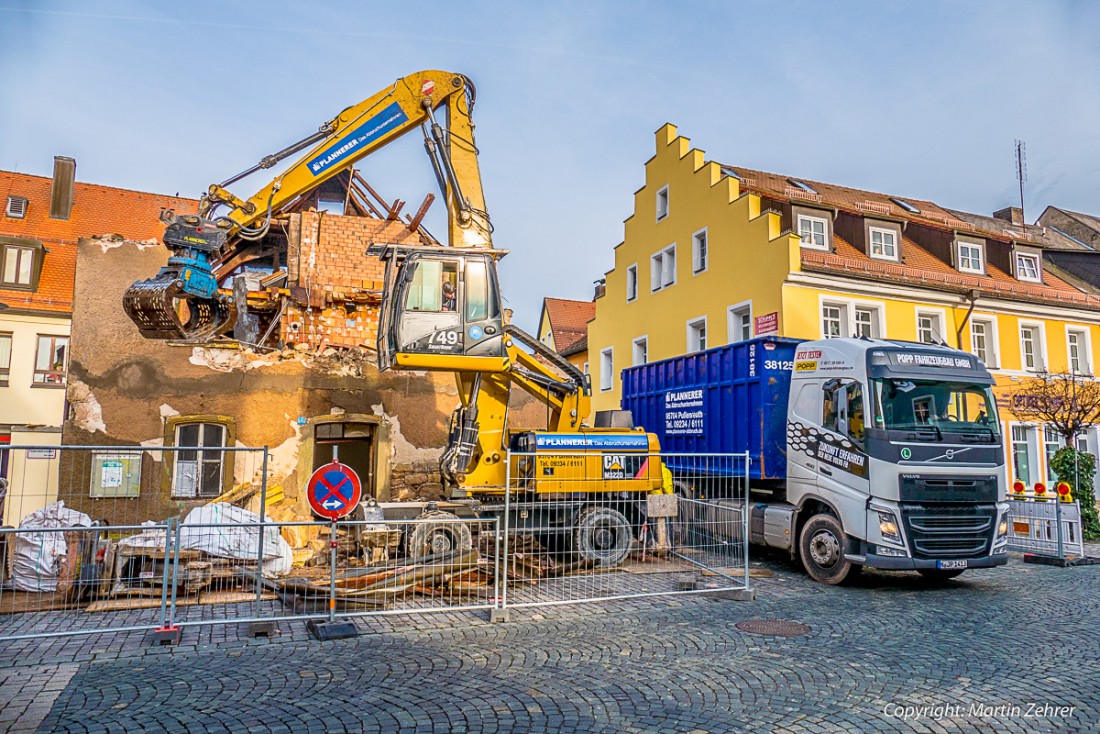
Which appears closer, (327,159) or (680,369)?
(327,159)

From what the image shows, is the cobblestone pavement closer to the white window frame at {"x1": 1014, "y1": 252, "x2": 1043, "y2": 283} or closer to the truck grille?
the truck grille

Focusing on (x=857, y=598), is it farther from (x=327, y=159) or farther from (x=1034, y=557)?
(x=327, y=159)

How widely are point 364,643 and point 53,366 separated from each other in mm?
24556

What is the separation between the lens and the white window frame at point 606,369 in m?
27.1

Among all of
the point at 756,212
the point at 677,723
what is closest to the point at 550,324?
the point at 756,212

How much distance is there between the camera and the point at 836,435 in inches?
396

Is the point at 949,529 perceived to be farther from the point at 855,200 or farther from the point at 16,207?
the point at 16,207

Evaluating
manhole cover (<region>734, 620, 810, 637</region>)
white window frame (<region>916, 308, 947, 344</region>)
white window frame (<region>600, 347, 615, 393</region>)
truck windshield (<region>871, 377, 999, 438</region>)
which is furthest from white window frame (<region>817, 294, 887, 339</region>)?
manhole cover (<region>734, 620, 810, 637</region>)

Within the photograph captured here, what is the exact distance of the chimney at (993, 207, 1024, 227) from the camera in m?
30.9

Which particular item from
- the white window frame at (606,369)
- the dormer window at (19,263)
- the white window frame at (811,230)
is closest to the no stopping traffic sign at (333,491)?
the white window frame at (811,230)

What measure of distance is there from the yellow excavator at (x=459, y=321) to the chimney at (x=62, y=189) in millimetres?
20965

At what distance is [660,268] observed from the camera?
24.9 metres

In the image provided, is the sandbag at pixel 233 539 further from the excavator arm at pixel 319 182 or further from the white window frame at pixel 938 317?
the white window frame at pixel 938 317

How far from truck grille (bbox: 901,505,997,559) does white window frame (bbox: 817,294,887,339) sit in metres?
9.77
